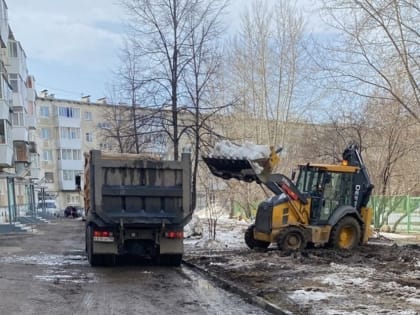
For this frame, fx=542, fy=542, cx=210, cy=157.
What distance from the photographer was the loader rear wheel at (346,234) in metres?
15.5

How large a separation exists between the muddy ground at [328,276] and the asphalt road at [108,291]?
73 cm

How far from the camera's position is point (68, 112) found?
79250 millimetres

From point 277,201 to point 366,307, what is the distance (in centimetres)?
750

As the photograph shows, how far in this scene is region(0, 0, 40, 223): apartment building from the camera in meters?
33.6

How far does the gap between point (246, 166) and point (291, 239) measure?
2.40m

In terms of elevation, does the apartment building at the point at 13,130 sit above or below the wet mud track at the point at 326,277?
above

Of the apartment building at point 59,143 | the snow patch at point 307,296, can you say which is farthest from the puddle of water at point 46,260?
the apartment building at point 59,143

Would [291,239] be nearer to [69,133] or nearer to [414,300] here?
[414,300]

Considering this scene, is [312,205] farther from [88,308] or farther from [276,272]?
[88,308]

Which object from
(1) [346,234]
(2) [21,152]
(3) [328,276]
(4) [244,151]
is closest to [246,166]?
(4) [244,151]

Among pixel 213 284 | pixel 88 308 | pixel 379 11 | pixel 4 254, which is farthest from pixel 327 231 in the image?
pixel 4 254

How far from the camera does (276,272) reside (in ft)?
38.6

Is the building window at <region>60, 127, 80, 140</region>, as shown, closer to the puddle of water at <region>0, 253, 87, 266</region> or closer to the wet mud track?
the puddle of water at <region>0, 253, 87, 266</region>

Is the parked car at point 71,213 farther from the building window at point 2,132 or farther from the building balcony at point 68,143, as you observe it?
the building window at point 2,132
